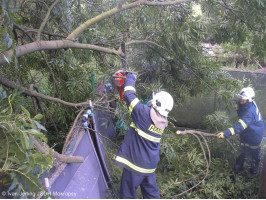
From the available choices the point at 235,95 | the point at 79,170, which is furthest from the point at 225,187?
the point at 79,170

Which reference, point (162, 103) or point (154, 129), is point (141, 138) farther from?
point (162, 103)

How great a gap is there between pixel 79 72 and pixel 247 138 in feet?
10.5

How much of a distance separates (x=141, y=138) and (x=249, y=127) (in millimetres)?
2355

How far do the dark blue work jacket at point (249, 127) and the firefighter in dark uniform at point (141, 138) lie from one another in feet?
5.35

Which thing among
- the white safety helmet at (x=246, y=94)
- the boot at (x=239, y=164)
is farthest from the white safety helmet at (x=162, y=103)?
the boot at (x=239, y=164)

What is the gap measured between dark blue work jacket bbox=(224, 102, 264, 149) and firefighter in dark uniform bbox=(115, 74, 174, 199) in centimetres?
163

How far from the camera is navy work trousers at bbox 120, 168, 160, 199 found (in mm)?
2750

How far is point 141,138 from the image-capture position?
266cm

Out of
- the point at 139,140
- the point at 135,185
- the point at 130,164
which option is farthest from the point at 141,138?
the point at 135,185

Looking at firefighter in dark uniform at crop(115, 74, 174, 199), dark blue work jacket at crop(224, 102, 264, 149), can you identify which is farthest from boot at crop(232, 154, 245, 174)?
firefighter in dark uniform at crop(115, 74, 174, 199)

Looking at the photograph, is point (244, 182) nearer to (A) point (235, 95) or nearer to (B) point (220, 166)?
(B) point (220, 166)

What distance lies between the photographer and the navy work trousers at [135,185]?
9.02ft

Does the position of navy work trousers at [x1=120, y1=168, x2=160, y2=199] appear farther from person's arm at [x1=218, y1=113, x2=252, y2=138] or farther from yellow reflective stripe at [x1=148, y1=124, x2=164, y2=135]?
person's arm at [x1=218, y1=113, x2=252, y2=138]

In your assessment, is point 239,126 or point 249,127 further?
point 249,127
